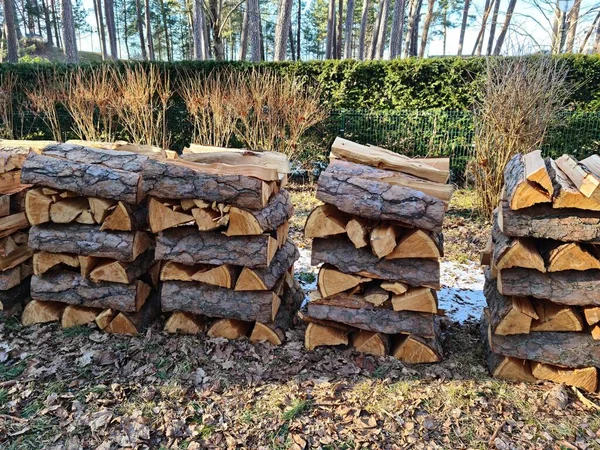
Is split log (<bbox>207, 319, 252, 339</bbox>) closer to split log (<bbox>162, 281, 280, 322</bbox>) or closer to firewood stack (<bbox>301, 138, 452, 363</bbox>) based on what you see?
split log (<bbox>162, 281, 280, 322</bbox>)

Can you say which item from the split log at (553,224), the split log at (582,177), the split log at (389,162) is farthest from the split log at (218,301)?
the split log at (582,177)

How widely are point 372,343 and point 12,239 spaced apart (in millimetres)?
2744

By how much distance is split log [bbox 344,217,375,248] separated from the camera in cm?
258

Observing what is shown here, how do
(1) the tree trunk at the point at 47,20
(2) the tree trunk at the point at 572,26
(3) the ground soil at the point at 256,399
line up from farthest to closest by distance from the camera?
(1) the tree trunk at the point at 47,20 < (2) the tree trunk at the point at 572,26 < (3) the ground soil at the point at 256,399

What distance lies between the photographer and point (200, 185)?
2.63 m

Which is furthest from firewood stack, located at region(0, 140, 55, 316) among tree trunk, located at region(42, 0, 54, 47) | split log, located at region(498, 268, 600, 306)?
tree trunk, located at region(42, 0, 54, 47)

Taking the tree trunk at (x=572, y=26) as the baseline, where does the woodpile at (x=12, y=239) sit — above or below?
below

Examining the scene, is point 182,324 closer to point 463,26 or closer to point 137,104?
point 137,104

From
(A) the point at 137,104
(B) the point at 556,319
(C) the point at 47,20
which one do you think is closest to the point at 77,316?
(B) the point at 556,319

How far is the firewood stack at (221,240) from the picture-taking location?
2.65 metres

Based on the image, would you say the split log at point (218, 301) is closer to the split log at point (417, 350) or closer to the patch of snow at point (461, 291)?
the split log at point (417, 350)

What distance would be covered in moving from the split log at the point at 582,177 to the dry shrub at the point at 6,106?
31.3ft

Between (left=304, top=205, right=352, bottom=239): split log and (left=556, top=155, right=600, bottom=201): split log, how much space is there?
1287 millimetres

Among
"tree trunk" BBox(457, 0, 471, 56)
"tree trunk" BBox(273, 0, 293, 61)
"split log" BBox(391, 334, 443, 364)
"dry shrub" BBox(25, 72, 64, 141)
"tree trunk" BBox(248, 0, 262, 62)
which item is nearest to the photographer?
"split log" BBox(391, 334, 443, 364)
